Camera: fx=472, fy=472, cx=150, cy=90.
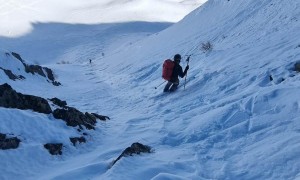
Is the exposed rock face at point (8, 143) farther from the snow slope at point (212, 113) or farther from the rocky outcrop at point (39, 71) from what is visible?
the rocky outcrop at point (39, 71)

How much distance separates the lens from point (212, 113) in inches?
492

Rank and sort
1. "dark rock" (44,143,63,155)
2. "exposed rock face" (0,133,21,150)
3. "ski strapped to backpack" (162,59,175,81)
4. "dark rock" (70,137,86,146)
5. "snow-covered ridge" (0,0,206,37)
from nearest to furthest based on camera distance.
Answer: "exposed rock face" (0,133,21,150), "dark rock" (44,143,63,155), "dark rock" (70,137,86,146), "ski strapped to backpack" (162,59,175,81), "snow-covered ridge" (0,0,206,37)

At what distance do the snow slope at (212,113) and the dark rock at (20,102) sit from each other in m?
1.55

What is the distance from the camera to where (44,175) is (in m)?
10.2

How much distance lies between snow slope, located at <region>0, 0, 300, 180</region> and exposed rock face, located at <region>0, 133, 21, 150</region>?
0.28 m

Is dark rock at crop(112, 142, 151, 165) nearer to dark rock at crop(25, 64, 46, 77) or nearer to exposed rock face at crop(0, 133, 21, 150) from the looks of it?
exposed rock face at crop(0, 133, 21, 150)

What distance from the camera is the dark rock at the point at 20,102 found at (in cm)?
1295

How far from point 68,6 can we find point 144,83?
56.8 metres

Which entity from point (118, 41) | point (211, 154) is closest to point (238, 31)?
point (211, 154)

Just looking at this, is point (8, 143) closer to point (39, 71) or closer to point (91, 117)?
point (91, 117)

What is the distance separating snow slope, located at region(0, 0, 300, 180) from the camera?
30.9 ft

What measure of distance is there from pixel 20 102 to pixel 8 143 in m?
2.28

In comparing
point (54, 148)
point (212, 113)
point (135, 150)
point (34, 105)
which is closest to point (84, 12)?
point (34, 105)

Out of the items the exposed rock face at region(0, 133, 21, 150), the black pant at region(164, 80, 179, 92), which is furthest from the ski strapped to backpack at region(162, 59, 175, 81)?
the exposed rock face at region(0, 133, 21, 150)
